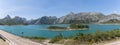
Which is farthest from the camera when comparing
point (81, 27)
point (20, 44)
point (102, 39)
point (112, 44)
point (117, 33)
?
point (81, 27)

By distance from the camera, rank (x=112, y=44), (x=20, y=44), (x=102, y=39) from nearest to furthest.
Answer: (x=112, y=44) → (x=20, y=44) → (x=102, y=39)

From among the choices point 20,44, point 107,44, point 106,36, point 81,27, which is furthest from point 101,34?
point 81,27

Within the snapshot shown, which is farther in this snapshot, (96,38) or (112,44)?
(96,38)

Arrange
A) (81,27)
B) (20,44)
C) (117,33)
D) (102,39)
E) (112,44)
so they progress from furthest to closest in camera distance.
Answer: (81,27), (117,33), (102,39), (20,44), (112,44)

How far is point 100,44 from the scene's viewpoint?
32750 millimetres

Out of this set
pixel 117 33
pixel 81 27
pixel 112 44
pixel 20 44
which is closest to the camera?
pixel 112 44

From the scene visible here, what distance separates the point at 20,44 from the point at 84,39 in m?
11.1

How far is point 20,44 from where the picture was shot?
3412 cm

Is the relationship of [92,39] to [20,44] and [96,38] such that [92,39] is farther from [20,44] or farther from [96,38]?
[20,44]

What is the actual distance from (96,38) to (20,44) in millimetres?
12556

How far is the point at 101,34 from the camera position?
3891 centimetres

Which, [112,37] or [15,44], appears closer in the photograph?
[15,44]

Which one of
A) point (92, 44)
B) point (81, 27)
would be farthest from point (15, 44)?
point (81, 27)

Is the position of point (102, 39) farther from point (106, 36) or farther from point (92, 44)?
point (92, 44)
